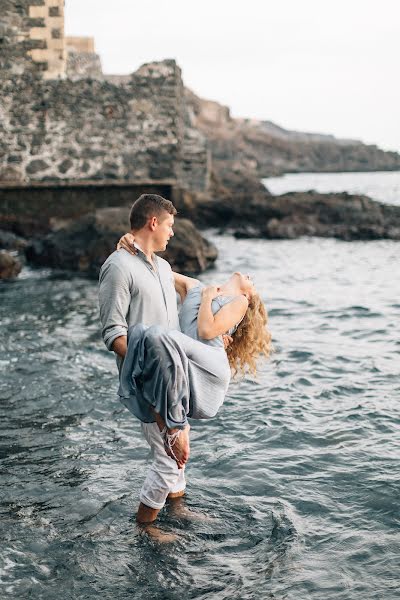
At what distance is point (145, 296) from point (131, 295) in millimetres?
78

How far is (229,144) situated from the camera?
348ft

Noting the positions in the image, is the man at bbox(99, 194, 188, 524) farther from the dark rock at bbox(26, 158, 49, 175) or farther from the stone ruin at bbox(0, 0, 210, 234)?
the dark rock at bbox(26, 158, 49, 175)

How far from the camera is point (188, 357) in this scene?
160 inches

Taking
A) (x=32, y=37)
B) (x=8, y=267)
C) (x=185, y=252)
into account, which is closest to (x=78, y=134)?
(x=32, y=37)

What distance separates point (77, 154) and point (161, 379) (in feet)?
46.0

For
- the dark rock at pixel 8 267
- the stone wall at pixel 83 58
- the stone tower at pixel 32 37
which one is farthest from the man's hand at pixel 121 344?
the stone wall at pixel 83 58

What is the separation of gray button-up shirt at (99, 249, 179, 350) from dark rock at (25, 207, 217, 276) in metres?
9.59

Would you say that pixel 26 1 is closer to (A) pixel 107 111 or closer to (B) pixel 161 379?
(A) pixel 107 111

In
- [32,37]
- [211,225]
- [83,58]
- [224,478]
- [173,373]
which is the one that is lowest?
[211,225]

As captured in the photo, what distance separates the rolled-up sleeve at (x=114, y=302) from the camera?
411cm

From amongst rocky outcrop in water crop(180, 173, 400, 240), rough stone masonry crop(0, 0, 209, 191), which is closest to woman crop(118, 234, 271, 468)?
rough stone masonry crop(0, 0, 209, 191)

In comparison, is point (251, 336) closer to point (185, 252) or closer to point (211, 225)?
point (185, 252)

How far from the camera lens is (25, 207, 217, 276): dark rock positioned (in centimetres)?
1402

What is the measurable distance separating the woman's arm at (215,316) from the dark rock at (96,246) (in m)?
9.78
